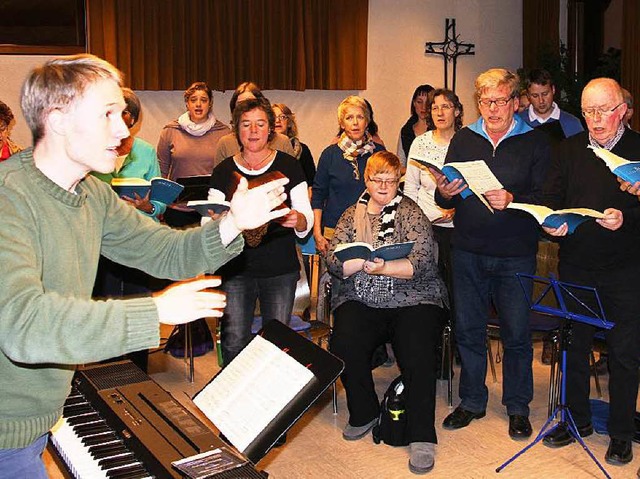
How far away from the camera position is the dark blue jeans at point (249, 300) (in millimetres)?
4180

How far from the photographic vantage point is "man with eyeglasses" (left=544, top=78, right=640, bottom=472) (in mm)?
3789

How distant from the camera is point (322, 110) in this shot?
29.4 ft

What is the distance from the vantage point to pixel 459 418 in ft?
14.4

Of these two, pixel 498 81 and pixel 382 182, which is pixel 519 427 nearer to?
pixel 382 182

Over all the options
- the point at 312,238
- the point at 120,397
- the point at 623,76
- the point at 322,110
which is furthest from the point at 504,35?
the point at 120,397

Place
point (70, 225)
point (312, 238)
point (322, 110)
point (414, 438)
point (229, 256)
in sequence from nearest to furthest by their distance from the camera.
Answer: point (70, 225) → point (229, 256) → point (414, 438) → point (312, 238) → point (322, 110)

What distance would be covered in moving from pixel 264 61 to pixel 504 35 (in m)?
3.54

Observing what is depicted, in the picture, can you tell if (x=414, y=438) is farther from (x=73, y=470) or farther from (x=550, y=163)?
(x=73, y=470)

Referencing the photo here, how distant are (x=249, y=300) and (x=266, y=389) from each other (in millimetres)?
2165

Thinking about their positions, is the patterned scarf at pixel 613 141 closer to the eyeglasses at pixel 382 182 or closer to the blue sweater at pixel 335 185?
the eyeglasses at pixel 382 182

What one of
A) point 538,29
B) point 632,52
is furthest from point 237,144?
point 538,29

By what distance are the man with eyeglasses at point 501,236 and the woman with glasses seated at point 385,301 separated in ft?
0.64

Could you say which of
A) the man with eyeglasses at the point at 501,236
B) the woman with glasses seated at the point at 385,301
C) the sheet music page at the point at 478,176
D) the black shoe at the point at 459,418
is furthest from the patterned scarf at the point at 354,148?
the black shoe at the point at 459,418

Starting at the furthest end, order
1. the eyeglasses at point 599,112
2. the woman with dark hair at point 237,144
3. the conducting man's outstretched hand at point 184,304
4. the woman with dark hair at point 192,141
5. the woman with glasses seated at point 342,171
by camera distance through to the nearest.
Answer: the woman with dark hair at point 192,141
the woman with glasses seated at point 342,171
the woman with dark hair at point 237,144
the eyeglasses at point 599,112
the conducting man's outstretched hand at point 184,304
